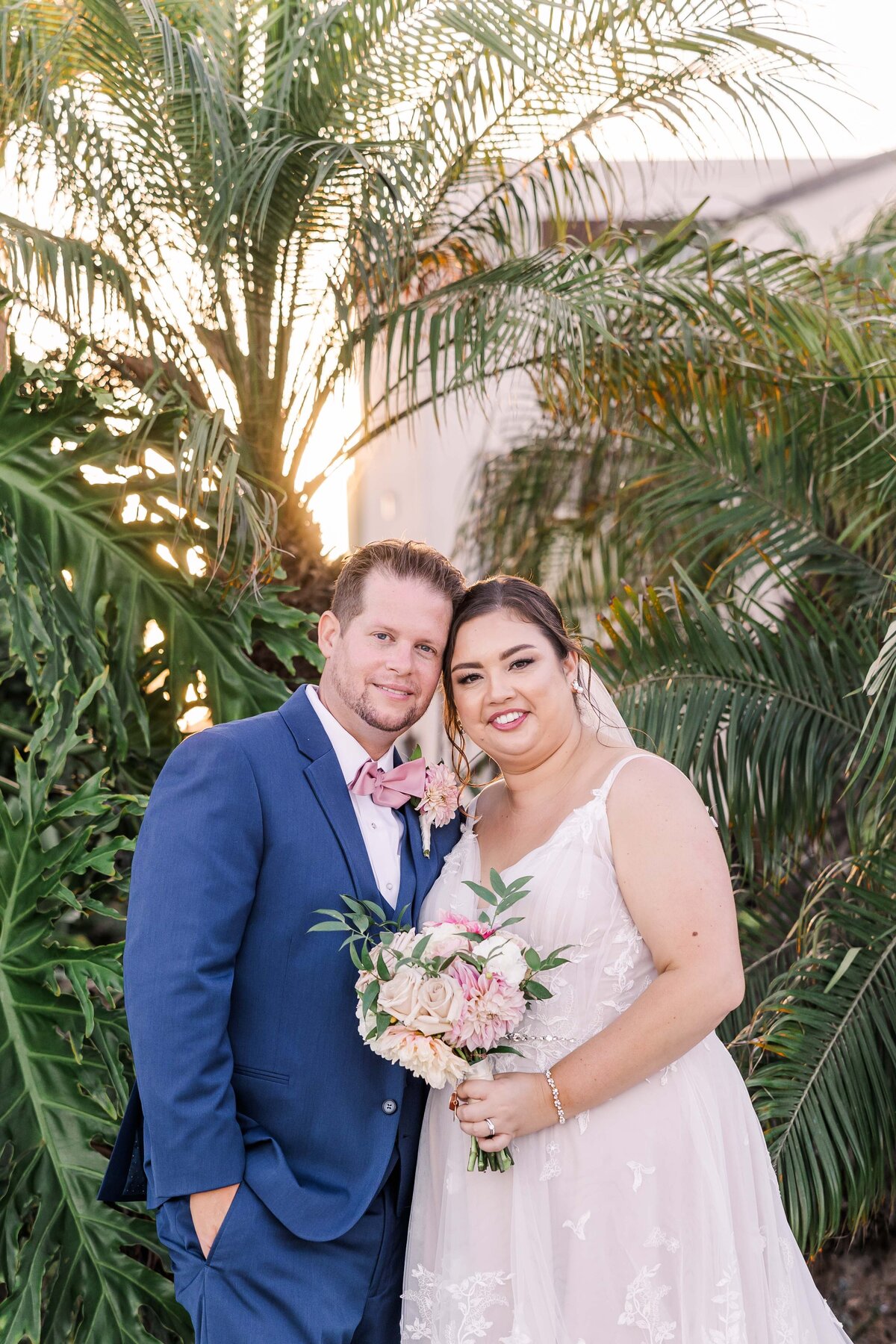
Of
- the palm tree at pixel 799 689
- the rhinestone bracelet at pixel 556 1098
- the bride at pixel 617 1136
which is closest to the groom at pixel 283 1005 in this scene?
the bride at pixel 617 1136

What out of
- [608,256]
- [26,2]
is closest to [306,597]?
[608,256]

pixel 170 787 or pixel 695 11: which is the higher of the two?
pixel 695 11

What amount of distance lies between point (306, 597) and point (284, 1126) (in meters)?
2.61

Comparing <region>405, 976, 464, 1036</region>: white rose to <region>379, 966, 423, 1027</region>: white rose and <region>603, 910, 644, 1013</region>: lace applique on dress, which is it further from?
<region>603, 910, 644, 1013</region>: lace applique on dress

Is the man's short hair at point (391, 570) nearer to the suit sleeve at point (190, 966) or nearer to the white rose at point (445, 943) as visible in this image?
the suit sleeve at point (190, 966)

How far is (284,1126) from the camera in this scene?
234 centimetres

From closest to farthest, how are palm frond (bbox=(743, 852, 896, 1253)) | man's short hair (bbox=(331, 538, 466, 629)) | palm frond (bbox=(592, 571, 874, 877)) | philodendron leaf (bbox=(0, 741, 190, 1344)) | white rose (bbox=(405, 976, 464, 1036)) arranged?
1. white rose (bbox=(405, 976, 464, 1036))
2. man's short hair (bbox=(331, 538, 466, 629))
3. philodendron leaf (bbox=(0, 741, 190, 1344))
4. palm frond (bbox=(743, 852, 896, 1253))
5. palm frond (bbox=(592, 571, 874, 877))

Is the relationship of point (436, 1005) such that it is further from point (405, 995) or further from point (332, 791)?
point (332, 791)

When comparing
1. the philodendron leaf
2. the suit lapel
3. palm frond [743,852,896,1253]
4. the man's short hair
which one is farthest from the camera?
palm frond [743,852,896,1253]

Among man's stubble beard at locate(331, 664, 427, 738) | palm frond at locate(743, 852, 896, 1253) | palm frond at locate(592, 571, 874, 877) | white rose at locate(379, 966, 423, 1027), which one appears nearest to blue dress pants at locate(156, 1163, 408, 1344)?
white rose at locate(379, 966, 423, 1027)

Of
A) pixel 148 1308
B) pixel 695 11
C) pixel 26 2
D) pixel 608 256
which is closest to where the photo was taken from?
pixel 148 1308

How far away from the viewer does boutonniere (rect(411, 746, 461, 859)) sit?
2576 millimetres

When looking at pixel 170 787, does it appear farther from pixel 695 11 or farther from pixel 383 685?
pixel 695 11

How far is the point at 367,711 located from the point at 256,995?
0.62 m
